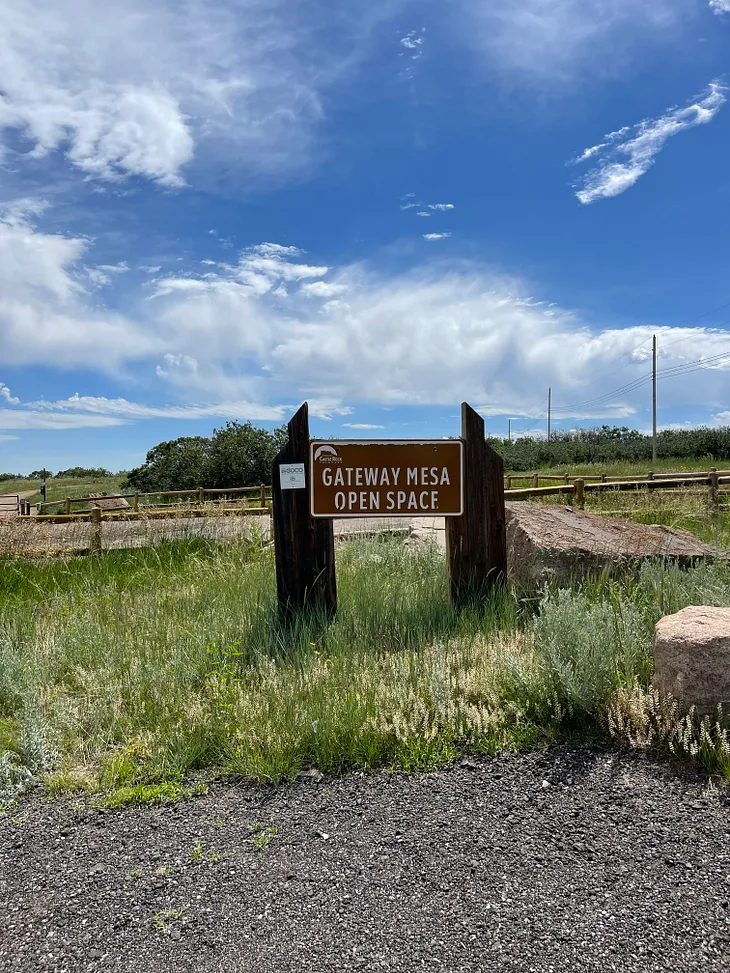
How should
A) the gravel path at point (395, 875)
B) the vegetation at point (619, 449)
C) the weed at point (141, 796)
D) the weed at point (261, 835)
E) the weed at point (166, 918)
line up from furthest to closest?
the vegetation at point (619, 449)
the weed at point (141, 796)
the weed at point (261, 835)
the weed at point (166, 918)
the gravel path at point (395, 875)

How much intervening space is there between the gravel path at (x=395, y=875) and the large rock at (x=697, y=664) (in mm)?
400

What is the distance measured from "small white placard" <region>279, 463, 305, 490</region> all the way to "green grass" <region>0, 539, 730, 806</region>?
109 cm

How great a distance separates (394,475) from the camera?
551 cm

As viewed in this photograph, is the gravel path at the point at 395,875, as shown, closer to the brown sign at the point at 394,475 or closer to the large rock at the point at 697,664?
the large rock at the point at 697,664

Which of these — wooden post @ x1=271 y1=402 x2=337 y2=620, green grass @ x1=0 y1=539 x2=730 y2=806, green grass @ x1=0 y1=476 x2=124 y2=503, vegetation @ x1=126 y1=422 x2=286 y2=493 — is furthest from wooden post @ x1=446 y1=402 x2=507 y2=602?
green grass @ x1=0 y1=476 x2=124 y2=503

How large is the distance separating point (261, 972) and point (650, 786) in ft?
6.17

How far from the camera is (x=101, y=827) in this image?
2879 mm

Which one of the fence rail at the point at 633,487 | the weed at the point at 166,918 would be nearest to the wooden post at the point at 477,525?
the weed at the point at 166,918

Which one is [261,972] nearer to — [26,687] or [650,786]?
[650,786]

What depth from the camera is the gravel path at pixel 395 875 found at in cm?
214

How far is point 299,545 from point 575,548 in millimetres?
2460

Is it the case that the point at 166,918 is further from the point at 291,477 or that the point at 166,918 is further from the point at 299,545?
the point at 291,477

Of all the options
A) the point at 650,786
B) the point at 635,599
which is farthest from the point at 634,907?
the point at 635,599

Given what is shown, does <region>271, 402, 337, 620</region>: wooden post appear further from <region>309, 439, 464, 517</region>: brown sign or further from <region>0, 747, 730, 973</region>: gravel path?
<region>0, 747, 730, 973</region>: gravel path
